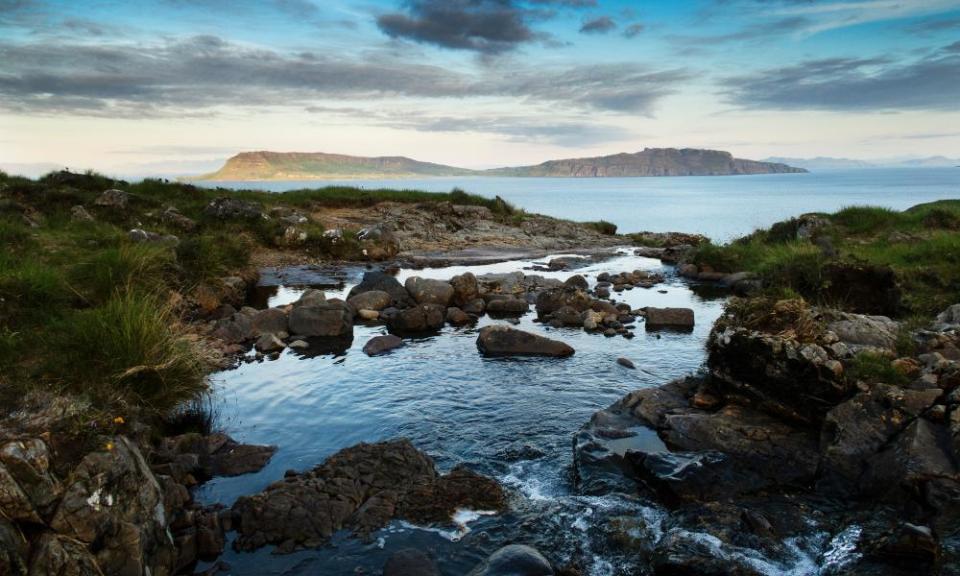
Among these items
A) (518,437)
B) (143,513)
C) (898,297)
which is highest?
(898,297)

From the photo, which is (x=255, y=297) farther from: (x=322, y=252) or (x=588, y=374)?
(x=588, y=374)

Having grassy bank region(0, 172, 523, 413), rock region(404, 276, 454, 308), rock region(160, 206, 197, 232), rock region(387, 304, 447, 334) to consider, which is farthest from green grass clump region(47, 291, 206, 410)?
rock region(160, 206, 197, 232)

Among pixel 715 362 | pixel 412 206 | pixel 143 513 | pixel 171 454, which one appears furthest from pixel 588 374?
pixel 412 206

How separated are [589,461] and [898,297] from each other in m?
13.7

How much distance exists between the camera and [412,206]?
4950 centimetres

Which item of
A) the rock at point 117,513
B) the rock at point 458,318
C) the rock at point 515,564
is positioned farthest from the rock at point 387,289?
the rock at point 515,564

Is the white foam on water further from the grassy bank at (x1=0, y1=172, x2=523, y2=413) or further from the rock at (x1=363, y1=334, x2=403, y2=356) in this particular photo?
the rock at (x1=363, y1=334, x2=403, y2=356)

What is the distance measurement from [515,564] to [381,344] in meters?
11.6

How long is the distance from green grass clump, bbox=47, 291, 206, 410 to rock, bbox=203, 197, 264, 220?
86.1ft

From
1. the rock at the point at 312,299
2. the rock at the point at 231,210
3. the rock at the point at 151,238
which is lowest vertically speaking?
the rock at the point at 312,299

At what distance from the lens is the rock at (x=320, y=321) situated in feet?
65.8

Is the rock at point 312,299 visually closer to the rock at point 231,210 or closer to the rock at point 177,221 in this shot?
→ the rock at point 177,221

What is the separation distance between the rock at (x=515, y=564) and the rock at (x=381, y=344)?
1088 centimetres

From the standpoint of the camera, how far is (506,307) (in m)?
23.9
